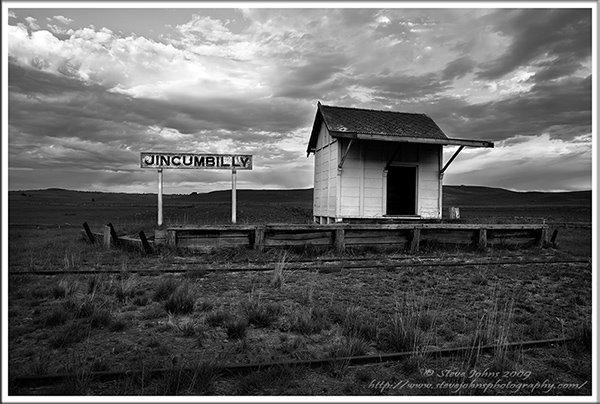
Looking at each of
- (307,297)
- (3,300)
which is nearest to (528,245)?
(307,297)

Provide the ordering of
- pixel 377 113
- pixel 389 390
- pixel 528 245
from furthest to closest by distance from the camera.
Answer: pixel 377 113, pixel 528 245, pixel 389 390

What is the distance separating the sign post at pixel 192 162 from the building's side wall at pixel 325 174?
10.3 ft

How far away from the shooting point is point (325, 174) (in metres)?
17.8

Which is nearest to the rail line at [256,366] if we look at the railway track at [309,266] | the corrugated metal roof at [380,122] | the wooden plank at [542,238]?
the railway track at [309,266]

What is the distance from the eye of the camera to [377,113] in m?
18.5

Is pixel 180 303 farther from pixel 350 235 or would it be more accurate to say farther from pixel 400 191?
pixel 400 191

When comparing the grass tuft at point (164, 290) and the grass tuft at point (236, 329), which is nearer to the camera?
the grass tuft at point (236, 329)

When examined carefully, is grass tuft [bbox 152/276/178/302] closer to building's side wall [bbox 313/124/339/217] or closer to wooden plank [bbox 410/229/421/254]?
wooden plank [bbox 410/229/421/254]

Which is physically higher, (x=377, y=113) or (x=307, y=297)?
(x=377, y=113)

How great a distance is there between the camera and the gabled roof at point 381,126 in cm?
1504

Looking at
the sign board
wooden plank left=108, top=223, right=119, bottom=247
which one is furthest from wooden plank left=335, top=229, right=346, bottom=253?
wooden plank left=108, top=223, right=119, bottom=247

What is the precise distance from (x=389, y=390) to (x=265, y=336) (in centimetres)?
186

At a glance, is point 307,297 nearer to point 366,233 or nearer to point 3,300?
point 3,300

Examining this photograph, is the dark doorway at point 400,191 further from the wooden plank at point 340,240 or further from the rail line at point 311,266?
the rail line at point 311,266
